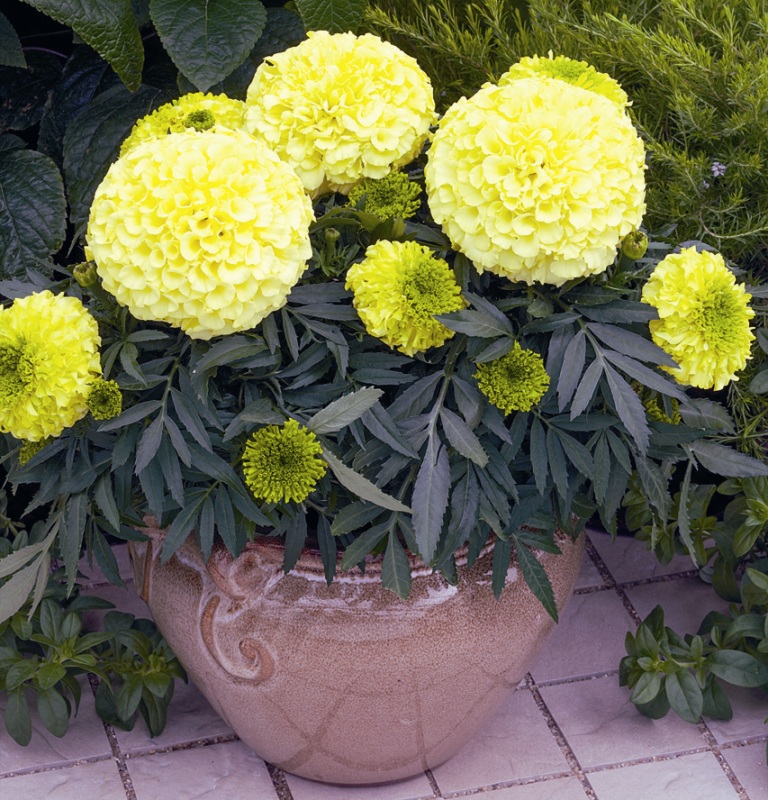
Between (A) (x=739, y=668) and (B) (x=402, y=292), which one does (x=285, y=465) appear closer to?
(B) (x=402, y=292)

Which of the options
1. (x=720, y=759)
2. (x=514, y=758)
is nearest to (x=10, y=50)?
(x=514, y=758)

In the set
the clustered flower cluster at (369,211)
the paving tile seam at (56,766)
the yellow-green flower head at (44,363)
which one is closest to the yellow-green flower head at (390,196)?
the clustered flower cluster at (369,211)

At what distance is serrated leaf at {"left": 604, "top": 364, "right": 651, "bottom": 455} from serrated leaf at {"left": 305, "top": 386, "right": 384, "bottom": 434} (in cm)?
27

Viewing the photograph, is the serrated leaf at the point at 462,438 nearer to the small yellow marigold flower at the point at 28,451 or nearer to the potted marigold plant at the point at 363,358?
the potted marigold plant at the point at 363,358

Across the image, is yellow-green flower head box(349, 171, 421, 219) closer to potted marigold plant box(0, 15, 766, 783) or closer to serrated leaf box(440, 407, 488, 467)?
potted marigold plant box(0, 15, 766, 783)

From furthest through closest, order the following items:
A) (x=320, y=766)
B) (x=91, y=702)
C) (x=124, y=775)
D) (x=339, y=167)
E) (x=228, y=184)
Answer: (x=91, y=702) < (x=124, y=775) < (x=320, y=766) < (x=339, y=167) < (x=228, y=184)

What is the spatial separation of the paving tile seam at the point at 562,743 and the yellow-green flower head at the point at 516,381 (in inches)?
32.5

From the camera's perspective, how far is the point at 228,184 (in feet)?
3.57

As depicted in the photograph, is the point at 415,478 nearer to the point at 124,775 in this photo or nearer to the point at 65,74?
the point at 124,775

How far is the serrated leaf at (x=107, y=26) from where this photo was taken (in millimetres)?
1519

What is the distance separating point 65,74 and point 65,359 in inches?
37.5

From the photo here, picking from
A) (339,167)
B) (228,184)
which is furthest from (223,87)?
(228,184)

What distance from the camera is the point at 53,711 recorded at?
165 cm

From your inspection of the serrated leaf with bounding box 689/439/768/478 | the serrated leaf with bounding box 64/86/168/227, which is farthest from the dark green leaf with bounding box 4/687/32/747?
the serrated leaf with bounding box 689/439/768/478
